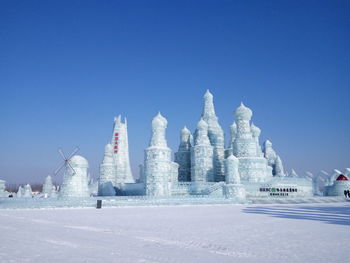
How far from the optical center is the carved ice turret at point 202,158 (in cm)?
4584

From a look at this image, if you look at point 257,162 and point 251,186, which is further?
point 257,162

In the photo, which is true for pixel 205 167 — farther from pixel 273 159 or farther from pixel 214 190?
pixel 273 159

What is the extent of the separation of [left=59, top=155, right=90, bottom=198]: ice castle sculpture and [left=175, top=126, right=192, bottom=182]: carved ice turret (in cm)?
2082

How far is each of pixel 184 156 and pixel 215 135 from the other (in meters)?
6.40

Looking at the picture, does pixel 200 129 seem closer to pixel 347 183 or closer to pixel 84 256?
pixel 347 183

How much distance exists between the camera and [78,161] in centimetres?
3275

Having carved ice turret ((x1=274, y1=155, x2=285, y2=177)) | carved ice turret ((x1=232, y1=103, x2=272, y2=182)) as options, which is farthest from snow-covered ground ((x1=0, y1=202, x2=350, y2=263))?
carved ice turret ((x1=274, y1=155, x2=285, y2=177))

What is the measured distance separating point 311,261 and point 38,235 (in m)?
7.72

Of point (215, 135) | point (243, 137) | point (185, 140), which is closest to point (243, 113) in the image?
point (243, 137)

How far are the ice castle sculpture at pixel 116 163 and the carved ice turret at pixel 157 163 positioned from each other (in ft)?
33.0

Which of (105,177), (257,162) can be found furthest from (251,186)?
(105,177)

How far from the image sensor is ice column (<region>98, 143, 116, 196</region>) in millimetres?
44812

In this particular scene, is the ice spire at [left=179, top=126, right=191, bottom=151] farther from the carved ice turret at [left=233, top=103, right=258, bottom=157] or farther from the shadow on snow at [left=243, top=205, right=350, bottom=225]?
the shadow on snow at [left=243, top=205, right=350, bottom=225]

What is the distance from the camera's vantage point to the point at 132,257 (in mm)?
6250
